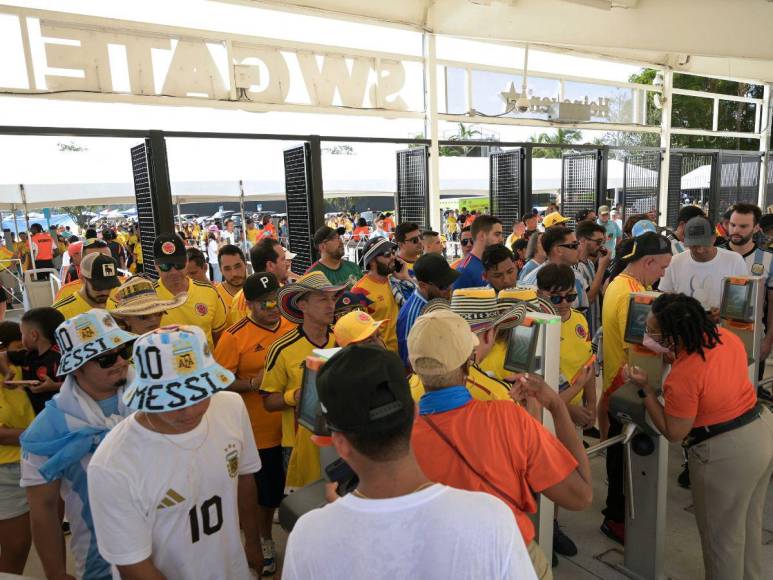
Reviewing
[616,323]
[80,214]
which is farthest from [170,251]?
[80,214]

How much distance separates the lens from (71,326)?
2.05 meters

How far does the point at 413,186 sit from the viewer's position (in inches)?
354

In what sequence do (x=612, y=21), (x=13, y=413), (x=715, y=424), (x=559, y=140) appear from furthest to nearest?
(x=559, y=140) → (x=612, y=21) → (x=13, y=413) → (x=715, y=424)

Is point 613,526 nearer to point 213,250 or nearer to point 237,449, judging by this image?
point 237,449

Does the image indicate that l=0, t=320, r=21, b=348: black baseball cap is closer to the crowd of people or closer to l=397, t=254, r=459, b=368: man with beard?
the crowd of people

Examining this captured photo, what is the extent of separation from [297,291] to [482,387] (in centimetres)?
120

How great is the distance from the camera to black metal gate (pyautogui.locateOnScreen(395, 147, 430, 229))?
880cm

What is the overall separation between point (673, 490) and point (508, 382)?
2532 millimetres

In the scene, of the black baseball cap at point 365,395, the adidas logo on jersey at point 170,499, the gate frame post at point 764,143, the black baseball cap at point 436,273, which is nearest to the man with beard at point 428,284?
the black baseball cap at point 436,273

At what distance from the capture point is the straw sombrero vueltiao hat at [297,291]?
112 inches

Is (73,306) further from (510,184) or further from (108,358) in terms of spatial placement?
(510,184)

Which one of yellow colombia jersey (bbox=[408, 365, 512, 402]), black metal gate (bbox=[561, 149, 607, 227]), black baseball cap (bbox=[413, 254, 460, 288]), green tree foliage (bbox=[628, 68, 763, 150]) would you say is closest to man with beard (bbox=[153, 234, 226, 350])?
black baseball cap (bbox=[413, 254, 460, 288])

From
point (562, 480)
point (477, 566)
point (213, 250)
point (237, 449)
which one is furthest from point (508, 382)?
point (213, 250)

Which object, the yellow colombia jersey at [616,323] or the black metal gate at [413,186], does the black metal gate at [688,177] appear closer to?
the black metal gate at [413,186]
